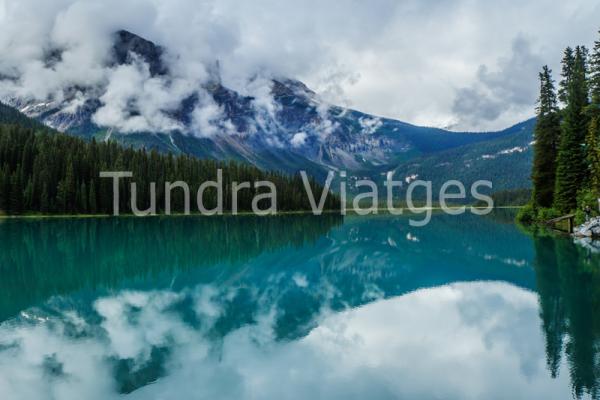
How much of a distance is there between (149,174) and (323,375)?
130 m

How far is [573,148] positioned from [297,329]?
53249mm

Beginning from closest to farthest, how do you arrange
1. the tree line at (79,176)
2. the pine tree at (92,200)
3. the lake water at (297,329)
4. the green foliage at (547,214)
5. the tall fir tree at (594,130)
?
the lake water at (297,329) → the tall fir tree at (594,130) → the green foliage at (547,214) → the tree line at (79,176) → the pine tree at (92,200)

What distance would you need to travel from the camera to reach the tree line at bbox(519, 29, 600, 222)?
55.2m

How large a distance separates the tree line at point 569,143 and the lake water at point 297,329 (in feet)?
70.9

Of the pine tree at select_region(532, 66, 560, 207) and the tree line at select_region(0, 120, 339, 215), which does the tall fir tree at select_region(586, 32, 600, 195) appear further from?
the tree line at select_region(0, 120, 339, 215)

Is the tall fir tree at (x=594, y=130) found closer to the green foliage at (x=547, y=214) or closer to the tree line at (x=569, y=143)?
the tree line at (x=569, y=143)

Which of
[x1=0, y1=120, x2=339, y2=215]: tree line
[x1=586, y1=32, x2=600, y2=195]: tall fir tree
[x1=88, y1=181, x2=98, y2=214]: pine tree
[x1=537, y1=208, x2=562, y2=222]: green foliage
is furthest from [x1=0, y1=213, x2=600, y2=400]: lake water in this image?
[x1=88, y1=181, x2=98, y2=214]: pine tree

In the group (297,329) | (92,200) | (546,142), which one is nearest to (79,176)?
(92,200)

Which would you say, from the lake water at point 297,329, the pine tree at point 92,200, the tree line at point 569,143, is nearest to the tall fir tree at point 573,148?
the tree line at point 569,143

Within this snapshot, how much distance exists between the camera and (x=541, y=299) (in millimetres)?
24562

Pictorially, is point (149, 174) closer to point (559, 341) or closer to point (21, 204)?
point (21, 204)

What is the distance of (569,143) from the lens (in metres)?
60.4

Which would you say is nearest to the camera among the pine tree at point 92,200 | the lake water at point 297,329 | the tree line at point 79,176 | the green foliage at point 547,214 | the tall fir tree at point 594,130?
the lake water at point 297,329

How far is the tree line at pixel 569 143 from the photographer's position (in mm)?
55219
